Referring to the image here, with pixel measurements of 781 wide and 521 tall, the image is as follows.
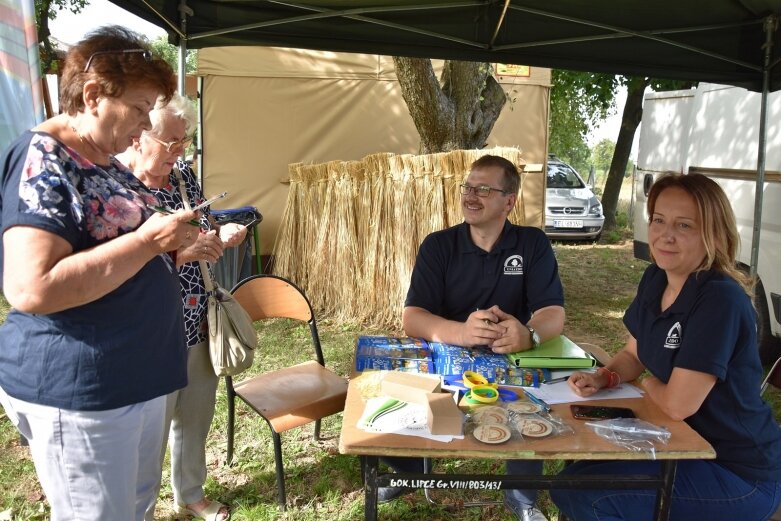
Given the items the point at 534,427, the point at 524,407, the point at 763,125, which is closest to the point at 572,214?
the point at 763,125

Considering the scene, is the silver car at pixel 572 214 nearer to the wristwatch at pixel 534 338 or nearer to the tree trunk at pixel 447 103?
the tree trunk at pixel 447 103

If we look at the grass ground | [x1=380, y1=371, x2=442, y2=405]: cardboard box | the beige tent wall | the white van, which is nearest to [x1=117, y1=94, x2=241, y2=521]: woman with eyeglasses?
the grass ground

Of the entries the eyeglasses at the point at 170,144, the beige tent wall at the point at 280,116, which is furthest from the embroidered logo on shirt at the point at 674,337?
the beige tent wall at the point at 280,116

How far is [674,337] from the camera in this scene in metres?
2.03

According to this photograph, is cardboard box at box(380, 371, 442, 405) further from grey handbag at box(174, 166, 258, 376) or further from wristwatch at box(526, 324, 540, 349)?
grey handbag at box(174, 166, 258, 376)

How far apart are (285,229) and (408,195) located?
5.37 ft

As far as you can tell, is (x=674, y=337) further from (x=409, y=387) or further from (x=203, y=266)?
(x=203, y=266)

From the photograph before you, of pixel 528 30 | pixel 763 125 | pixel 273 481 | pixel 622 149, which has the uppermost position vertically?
pixel 528 30

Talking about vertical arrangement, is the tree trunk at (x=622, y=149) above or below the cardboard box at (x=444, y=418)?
above

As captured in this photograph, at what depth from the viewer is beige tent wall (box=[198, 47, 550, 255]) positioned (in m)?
7.50

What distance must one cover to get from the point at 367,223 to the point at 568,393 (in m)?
3.99

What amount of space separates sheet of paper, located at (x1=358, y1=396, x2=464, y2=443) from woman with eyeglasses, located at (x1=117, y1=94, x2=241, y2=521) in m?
0.80

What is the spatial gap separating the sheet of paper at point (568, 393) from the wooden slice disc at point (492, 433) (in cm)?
31

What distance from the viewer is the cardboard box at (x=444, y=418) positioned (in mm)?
1737
